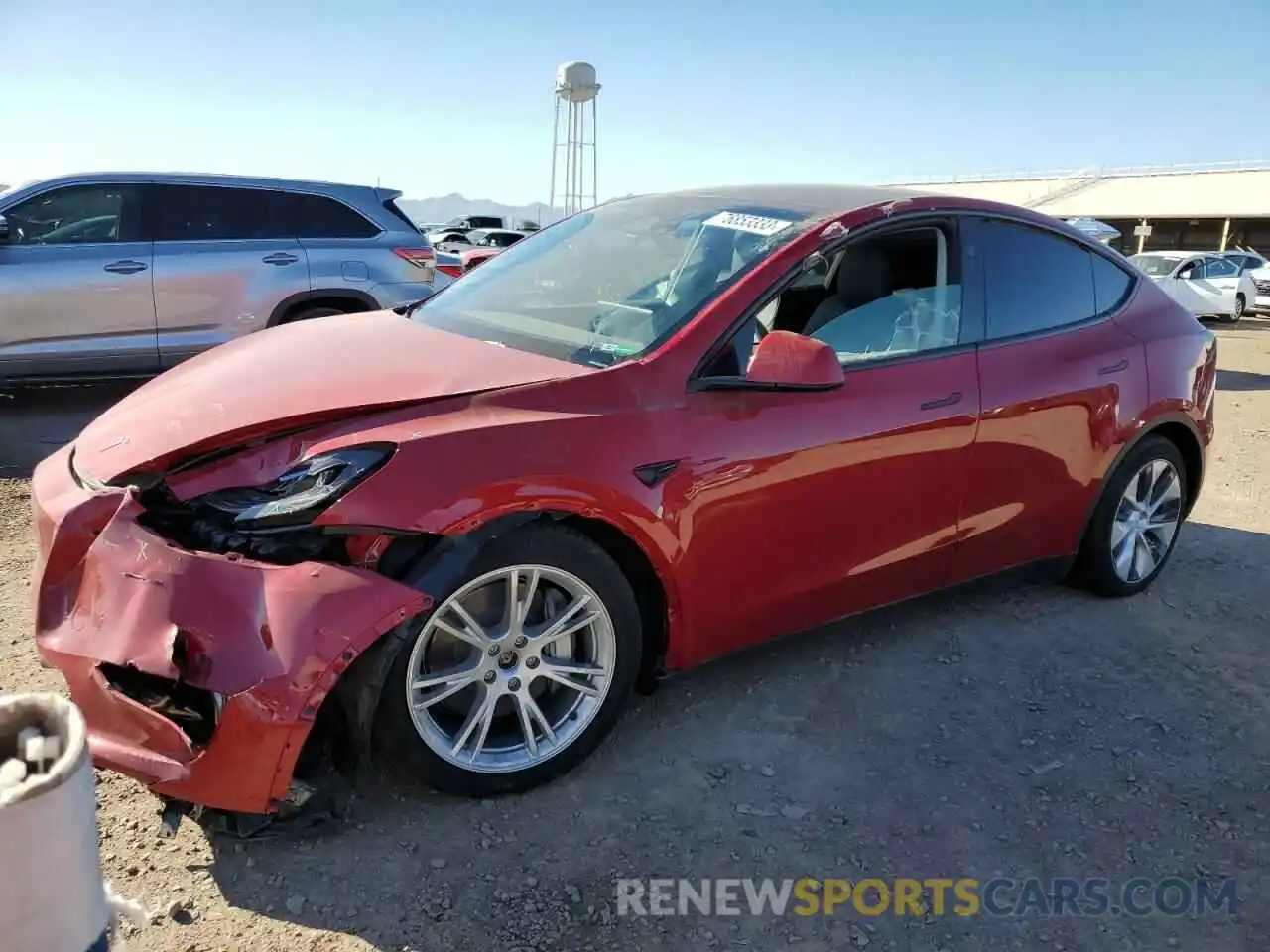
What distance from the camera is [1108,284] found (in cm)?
424

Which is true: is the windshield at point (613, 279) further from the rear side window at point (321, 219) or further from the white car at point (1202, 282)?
the white car at point (1202, 282)

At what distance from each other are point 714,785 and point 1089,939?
1.04 metres

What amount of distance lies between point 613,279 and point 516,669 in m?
1.50

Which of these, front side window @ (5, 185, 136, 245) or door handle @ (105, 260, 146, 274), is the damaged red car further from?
front side window @ (5, 185, 136, 245)

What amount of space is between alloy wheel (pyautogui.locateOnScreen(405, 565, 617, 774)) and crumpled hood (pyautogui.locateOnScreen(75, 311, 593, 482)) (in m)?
0.58

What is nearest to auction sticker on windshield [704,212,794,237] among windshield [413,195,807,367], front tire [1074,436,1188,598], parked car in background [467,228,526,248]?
windshield [413,195,807,367]

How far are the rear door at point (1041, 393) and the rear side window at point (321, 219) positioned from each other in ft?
18.0

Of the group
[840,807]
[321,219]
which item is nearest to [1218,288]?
[321,219]

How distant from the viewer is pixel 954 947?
2.37 metres

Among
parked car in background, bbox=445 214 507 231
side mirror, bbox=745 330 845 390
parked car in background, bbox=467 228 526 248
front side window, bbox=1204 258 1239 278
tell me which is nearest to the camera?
side mirror, bbox=745 330 845 390

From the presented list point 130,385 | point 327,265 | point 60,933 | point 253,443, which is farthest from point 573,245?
point 130,385

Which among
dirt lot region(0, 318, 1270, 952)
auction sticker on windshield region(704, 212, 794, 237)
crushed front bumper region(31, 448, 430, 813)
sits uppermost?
auction sticker on windshield region(704, 212, 794, 237)

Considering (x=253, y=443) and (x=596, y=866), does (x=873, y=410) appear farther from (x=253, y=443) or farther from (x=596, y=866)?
(x=253, y=443)

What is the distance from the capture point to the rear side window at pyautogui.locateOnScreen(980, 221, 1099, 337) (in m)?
3.75
